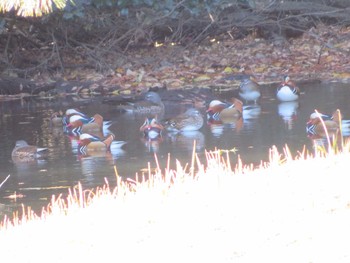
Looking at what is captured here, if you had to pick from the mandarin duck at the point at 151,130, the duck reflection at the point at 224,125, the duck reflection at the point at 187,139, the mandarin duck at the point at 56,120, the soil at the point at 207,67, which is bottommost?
the duck reflection at the point at 187,139

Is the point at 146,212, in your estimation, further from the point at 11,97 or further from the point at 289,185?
the point at 11,97

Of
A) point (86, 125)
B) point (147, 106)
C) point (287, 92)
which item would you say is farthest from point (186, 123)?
point (287, 92)

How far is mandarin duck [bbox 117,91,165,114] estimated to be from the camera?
18.0m

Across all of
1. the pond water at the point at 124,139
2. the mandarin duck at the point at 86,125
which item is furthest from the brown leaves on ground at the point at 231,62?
the mandarin duck at the point at 86,125

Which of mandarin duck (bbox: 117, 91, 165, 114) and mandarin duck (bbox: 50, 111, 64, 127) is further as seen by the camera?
mandarin duck (bbox: 117, 91, 165, 114)

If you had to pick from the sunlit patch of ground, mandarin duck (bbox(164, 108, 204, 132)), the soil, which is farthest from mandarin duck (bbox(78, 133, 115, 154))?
the soil

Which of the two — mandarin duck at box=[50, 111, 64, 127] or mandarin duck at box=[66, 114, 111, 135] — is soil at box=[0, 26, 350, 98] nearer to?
mandarin duck at box=[50, 111, 64, 127]

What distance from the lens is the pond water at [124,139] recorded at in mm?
11573

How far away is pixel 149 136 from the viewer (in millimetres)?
14750

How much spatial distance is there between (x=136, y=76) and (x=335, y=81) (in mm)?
5038

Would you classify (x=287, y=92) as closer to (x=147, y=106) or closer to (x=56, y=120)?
(x=147, y=106)

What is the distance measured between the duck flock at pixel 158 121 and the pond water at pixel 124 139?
0.16 meters

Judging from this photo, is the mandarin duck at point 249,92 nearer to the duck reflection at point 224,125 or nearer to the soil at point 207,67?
the duck reflection at point 224,125

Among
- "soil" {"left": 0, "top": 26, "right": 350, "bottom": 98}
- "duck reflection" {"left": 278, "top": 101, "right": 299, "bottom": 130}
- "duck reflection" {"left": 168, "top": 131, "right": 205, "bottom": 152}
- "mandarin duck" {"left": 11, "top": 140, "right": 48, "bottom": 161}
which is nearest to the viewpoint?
"mandarin duck" {"left": 11, "top": 140, "right": 48, "bottom": 161}
